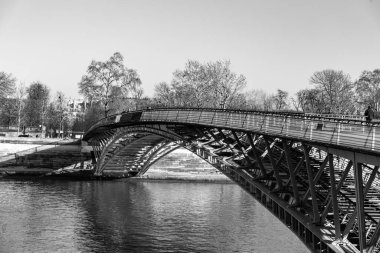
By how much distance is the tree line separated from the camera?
221ft

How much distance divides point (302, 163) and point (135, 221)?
63.1 feet

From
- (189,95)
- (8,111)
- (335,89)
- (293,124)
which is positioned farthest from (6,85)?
(293,124)

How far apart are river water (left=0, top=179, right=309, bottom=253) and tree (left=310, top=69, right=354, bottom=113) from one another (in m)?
19.0

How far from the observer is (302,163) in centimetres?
1955

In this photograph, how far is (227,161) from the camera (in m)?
26.7

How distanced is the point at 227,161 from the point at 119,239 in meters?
9.00

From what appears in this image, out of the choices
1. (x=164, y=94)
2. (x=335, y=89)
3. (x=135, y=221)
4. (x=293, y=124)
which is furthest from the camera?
(x=164, y=94)

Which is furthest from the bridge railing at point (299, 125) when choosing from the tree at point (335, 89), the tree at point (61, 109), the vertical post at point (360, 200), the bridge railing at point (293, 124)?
the tree at point (61, 109)

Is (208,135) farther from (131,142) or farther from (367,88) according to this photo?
(367,88)

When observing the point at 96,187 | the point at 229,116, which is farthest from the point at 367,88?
the point at 229,116

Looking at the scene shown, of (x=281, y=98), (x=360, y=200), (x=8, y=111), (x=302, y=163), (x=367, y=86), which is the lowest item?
(x=360, y=200)

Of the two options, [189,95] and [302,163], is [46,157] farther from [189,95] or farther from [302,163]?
[302,163]

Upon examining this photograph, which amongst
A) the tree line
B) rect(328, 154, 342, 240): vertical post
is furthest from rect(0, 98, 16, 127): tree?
rect(328, 154, 342, 240): vertical post

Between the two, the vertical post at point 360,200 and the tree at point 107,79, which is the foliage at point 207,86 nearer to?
the tree at point 107,79
